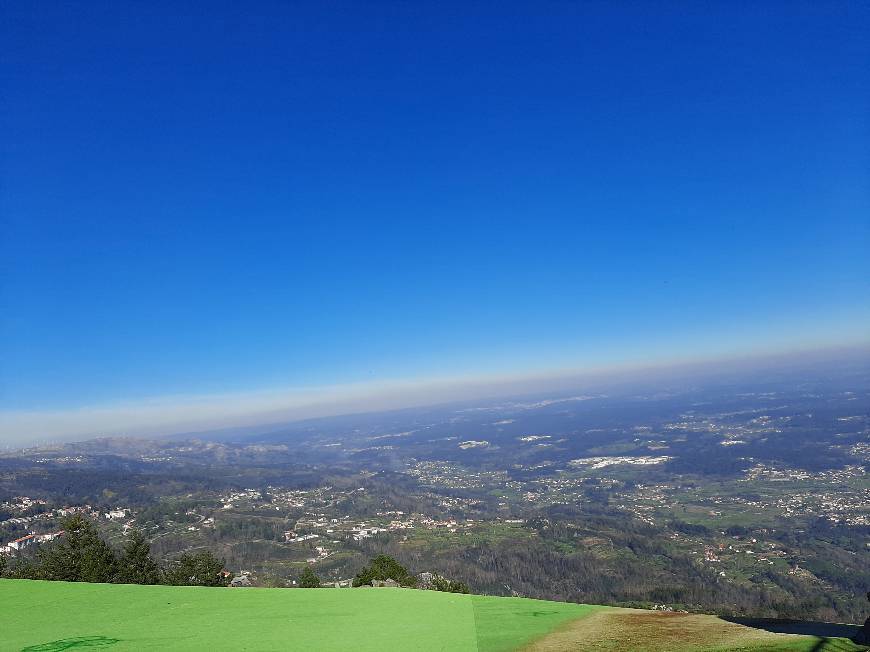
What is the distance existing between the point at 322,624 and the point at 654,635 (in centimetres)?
590

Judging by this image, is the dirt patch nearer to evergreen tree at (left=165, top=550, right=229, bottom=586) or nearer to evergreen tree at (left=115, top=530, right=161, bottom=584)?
evergreen tree at (left=165, top=550, right=229, bottom=586)

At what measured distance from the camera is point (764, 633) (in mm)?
8125

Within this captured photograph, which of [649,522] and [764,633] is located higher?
[764,633]

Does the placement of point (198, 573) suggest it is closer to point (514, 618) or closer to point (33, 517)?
Result: point (514, 618)

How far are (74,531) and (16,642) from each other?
91.0 ft

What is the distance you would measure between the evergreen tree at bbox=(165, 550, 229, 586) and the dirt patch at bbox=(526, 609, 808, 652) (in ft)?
84.5

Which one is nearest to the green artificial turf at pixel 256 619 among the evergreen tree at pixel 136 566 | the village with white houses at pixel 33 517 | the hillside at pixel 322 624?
the hillside at pixel 322 624

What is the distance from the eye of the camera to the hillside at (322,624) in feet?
25.3

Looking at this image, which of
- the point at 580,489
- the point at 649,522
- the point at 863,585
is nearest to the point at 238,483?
the point at 580,489

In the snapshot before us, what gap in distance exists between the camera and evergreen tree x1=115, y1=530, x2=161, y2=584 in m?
26.9

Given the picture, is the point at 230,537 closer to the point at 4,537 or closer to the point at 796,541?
the point at 4,537

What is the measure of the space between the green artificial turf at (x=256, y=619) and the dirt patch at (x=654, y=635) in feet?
1.88

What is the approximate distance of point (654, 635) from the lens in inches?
328

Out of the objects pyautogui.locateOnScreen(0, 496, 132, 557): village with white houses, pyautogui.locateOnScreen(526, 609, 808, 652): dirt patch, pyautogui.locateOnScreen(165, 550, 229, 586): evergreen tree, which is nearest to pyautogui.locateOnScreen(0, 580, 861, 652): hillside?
pyautogui.locateOnScreen(526, 609, 808, 652): dirt patch
